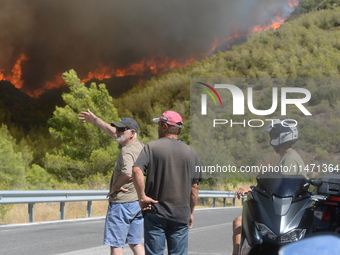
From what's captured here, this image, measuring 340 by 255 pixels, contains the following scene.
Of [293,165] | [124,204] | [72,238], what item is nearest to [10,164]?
[72,238]

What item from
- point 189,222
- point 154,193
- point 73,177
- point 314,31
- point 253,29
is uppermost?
point 253,29

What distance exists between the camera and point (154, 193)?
4.14 m

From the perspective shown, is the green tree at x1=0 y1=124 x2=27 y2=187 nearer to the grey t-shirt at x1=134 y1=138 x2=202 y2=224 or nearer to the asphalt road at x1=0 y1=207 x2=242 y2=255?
the asphalt road at x1=0 y1=207 x2=242 y2=255

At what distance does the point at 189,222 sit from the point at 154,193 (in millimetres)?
566

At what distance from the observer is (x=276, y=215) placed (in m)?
3.38

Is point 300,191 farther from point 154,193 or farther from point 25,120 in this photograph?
point 25,120

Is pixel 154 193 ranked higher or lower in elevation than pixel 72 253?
higher

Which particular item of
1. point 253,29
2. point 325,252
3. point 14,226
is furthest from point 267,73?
point 325,252

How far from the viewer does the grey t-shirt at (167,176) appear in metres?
4.09

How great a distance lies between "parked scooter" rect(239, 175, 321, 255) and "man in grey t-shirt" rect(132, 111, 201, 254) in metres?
0.69

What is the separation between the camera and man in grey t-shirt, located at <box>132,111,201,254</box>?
4.06m

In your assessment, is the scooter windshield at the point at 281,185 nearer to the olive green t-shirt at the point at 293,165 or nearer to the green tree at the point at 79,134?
the olive green t-shirt at the point at 293,165

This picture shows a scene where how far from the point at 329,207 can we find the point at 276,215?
207 centimetres

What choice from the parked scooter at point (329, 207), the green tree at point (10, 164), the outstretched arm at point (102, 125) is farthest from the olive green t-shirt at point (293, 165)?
the green tree at point (10, 164)
